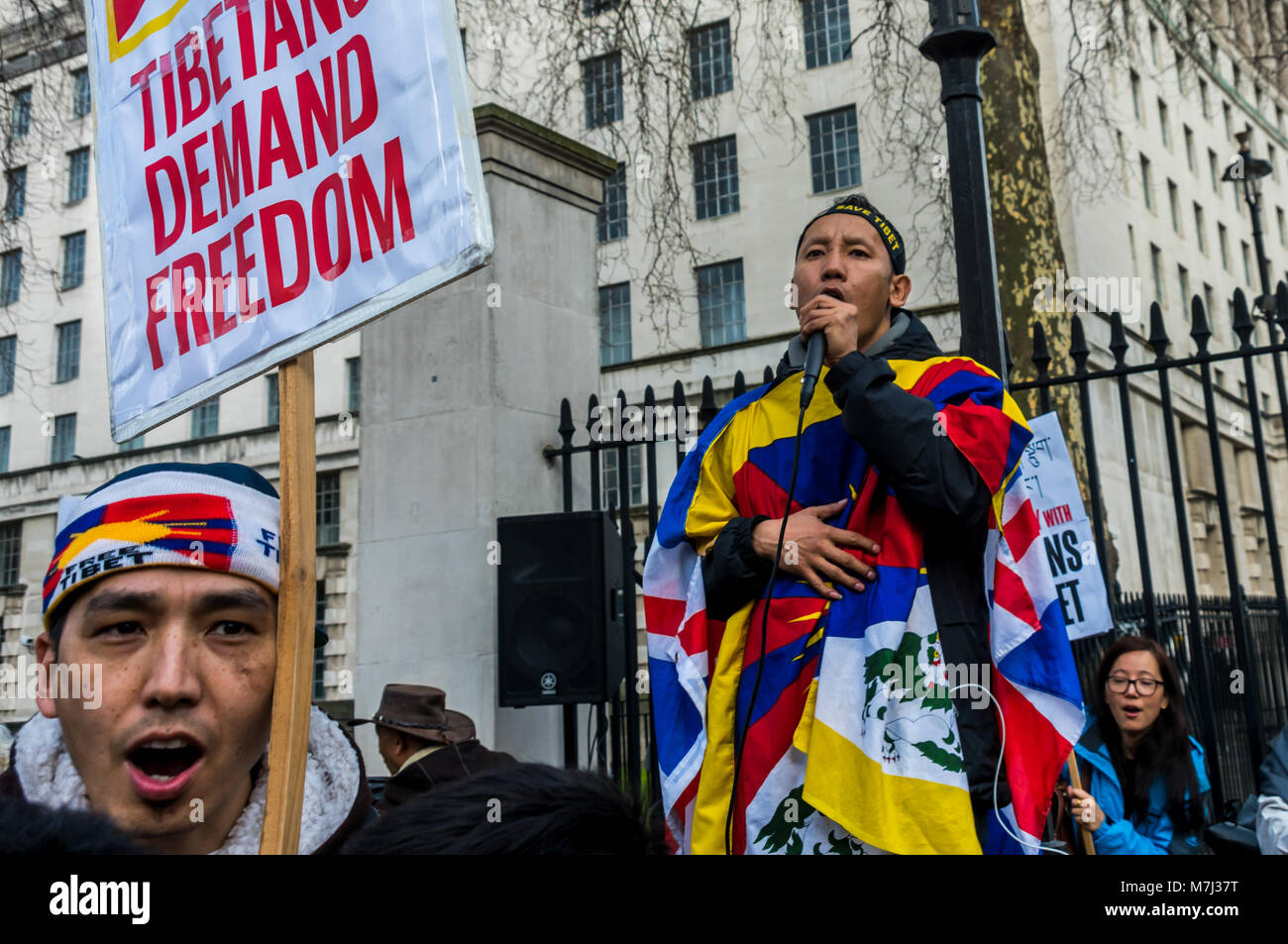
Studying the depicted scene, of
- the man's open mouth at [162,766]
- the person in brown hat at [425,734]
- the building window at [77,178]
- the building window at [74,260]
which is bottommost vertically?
Result: the person in brown hat at [425,734]

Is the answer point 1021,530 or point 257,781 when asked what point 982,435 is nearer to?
point 1021,530

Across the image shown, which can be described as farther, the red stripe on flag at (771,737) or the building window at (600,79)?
the building window at (600,79)

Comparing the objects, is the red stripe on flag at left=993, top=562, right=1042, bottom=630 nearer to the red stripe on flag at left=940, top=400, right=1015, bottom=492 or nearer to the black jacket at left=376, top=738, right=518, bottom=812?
the red stripe on flag at left=940, top=400, right=1015, bottom=492

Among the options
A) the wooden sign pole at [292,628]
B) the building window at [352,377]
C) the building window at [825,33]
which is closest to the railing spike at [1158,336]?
the wooden sign pole at [292,628]

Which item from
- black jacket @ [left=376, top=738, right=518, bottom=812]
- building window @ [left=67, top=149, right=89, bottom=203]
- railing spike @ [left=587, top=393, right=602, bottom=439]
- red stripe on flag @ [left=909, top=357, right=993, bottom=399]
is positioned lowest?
black jacket @ [left=376, top=738, right=518, bottom=812]

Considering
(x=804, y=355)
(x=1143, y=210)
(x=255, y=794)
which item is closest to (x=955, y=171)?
(x=804, y=355)

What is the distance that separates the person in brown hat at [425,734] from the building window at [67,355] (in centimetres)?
3485

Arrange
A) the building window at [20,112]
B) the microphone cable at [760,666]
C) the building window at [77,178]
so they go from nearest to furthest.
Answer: the microphone cable at [760,666] < the building window at [20,112] < the building window at [77,178]

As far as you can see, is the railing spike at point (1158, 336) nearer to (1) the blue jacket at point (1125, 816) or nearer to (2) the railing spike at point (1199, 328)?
(2) the railing spike at point (1199, 328)

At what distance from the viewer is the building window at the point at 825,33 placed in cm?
2642

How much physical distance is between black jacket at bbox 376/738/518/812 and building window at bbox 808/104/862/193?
23467 mm

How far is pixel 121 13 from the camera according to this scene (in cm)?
222

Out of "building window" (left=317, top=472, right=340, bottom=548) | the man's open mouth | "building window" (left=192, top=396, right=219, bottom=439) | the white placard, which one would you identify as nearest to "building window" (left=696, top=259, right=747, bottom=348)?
"building window" (left=317, top=472, right=340, bottom=548)

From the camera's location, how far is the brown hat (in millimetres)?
5000
